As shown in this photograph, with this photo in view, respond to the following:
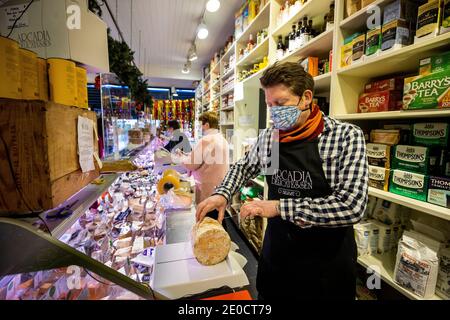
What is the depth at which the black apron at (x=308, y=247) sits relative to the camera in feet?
3.99

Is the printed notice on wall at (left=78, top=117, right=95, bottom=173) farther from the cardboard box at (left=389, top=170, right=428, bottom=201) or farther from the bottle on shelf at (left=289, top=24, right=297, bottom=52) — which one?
the bottle on shelf at (left=289, top=24, right=297, bottom=52)

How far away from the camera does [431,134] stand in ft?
4.46

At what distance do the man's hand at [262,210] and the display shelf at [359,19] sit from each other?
4.72 ft

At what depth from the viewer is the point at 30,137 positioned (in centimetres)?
67

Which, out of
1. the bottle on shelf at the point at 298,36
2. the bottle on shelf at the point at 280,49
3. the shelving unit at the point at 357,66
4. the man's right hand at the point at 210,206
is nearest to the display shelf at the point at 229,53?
A: the shelving unit at the point at 357,66

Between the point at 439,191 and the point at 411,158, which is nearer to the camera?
the point at 439,191

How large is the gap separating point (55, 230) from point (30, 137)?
29cm

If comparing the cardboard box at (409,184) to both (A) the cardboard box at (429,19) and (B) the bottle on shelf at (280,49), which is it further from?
(B) the bottle on shelf at (280,49)

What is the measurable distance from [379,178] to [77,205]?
5.70ft

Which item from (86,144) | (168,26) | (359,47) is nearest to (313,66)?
(359,47)

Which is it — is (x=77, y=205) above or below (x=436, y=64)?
below

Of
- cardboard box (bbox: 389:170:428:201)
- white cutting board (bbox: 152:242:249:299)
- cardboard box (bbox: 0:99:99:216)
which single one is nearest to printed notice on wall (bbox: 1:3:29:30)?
cardboard box (bbox: 0:99:99:216)

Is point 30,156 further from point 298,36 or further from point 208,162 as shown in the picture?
point 298,36
